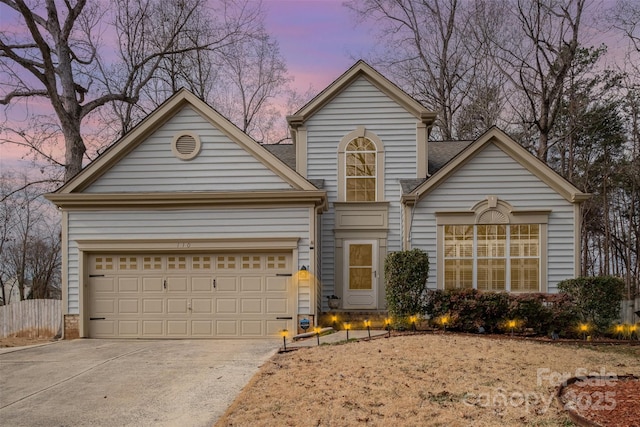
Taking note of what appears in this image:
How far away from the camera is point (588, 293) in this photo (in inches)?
460

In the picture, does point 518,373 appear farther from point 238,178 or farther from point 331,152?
point 331,152

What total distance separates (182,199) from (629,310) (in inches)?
473

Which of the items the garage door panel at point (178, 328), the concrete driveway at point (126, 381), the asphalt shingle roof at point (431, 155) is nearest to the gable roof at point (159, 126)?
the asphalt shingle roof at point (431, 155)

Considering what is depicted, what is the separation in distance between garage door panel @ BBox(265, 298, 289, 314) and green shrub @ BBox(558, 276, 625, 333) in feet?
22.2

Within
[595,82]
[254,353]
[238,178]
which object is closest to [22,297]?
[238,178]

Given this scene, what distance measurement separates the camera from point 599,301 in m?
11.6

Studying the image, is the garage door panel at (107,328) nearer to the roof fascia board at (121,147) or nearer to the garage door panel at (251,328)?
the garage door panel at (251,328)

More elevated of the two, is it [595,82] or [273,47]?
[273,47]

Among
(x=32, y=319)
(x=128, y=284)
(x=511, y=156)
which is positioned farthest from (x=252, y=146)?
(x=32, y=319)

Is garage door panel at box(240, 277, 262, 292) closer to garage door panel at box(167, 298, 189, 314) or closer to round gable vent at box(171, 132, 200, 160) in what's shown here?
garage door panel at box(167, 298, 189, 314)

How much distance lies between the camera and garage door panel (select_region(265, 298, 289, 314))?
42.3ft

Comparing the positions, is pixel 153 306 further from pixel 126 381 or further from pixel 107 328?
pixel 126 381

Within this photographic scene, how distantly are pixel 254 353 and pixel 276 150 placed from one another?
29.6 feet

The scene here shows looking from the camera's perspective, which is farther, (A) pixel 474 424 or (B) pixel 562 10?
(B) pixel 562 10
